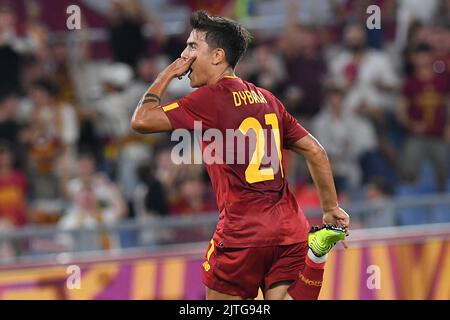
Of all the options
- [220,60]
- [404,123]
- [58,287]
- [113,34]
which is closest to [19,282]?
[58,287]

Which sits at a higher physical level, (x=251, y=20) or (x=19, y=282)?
(x=251, y=20)

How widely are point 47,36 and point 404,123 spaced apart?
4.65 m

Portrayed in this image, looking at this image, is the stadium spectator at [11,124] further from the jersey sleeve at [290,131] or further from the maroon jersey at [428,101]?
the jersey sleeve at [290,131]

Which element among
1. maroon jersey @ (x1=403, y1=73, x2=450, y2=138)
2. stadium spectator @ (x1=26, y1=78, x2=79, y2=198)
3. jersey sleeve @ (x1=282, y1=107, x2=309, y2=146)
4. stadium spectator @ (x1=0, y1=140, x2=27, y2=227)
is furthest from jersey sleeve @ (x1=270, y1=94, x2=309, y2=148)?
maroon jersey @ (x1=403, y1=73, x2=450, y2=138)

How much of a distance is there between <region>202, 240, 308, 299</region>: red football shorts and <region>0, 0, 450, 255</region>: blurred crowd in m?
4.80

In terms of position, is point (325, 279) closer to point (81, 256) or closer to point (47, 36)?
point (81, 256)

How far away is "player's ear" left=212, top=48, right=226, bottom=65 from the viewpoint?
6.88m

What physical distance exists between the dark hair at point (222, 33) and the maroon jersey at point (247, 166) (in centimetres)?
19

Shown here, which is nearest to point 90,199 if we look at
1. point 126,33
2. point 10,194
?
point 10,194

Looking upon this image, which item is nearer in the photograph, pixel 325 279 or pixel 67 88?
pixel 325 279

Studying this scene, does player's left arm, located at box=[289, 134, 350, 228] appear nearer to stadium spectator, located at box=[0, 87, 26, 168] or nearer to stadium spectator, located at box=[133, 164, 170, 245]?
A: stadium spectator, located at box=[133, 164, 170, 245]

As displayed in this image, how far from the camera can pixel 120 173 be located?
12727 millimetres

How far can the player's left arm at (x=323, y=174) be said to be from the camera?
722cm

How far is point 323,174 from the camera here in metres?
7.24
